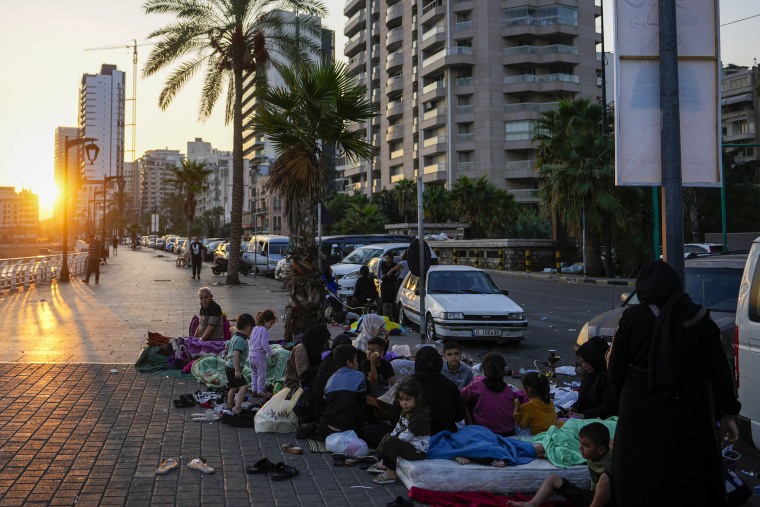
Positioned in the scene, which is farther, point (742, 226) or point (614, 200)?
point (742, 226)

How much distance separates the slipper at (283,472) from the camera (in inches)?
231

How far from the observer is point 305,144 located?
12.7 m

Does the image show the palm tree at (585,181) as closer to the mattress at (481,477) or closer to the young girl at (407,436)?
the young girl at (407,436)

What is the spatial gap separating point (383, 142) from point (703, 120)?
266 feet

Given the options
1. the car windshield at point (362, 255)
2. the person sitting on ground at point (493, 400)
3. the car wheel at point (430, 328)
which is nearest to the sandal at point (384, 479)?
the person sitting on ground at point (493, 400)

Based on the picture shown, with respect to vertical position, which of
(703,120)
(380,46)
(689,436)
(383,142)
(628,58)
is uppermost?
(380,46)

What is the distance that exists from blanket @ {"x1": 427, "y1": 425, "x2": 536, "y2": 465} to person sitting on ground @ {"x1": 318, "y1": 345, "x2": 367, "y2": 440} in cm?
100

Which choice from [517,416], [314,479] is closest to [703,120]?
[517,416]

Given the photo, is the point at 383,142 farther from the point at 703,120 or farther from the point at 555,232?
the point at 703,120

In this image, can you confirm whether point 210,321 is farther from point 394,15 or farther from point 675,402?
point 394,15

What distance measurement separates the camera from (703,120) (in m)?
5.48

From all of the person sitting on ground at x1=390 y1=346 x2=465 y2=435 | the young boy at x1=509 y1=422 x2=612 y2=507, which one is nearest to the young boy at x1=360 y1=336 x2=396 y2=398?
the person sitting on ground at x1=390 y1=346 x2=465 y2=435

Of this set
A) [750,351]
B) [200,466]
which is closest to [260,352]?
[200,466]

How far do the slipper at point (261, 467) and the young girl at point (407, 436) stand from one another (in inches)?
33.3
